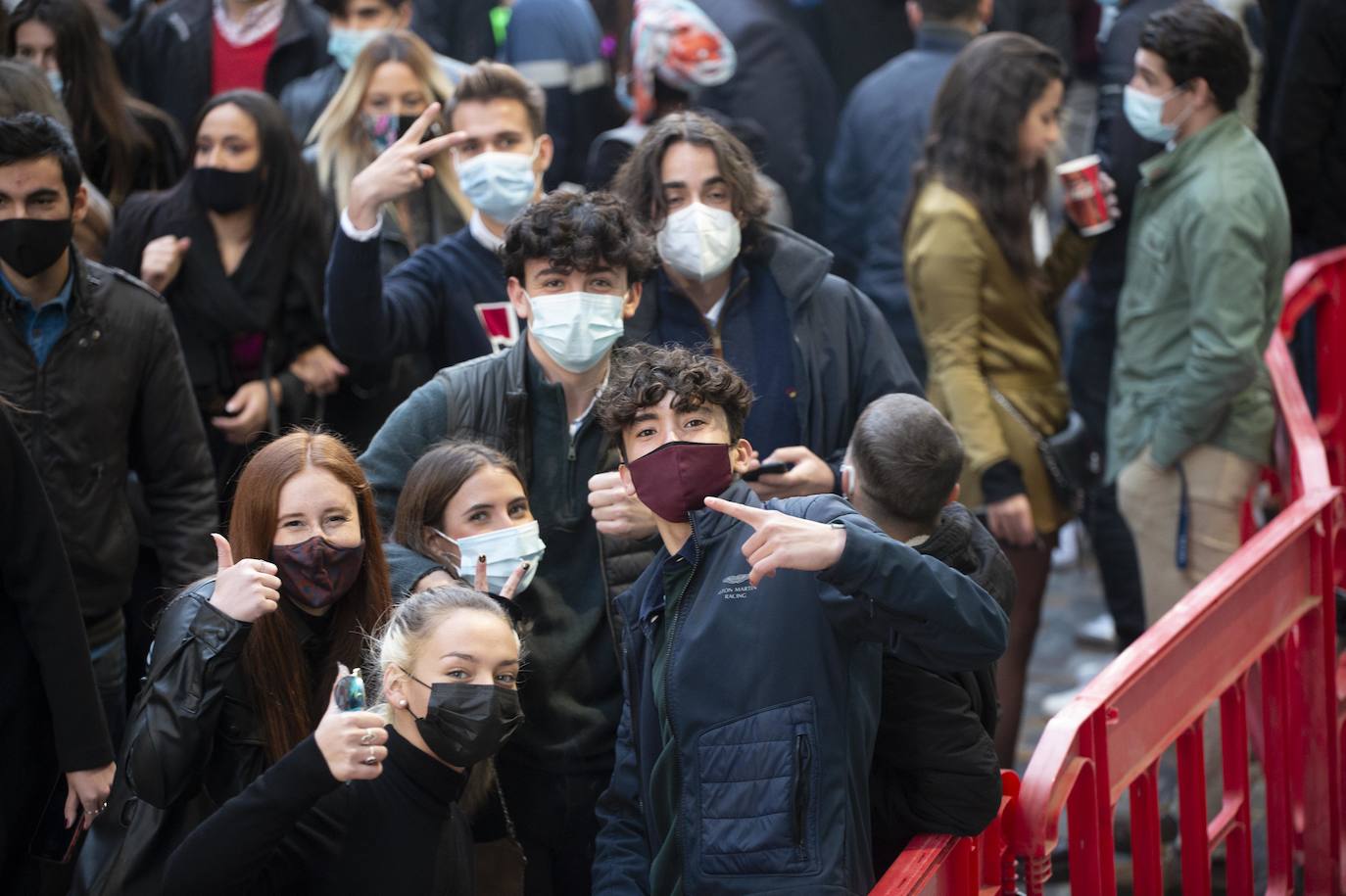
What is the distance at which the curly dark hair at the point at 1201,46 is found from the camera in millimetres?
5254

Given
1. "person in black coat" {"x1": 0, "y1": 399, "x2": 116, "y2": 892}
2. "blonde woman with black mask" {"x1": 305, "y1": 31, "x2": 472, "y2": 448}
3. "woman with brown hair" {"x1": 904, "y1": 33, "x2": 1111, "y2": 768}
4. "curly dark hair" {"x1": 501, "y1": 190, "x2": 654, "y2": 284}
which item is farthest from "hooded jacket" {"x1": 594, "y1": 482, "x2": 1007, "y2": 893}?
"blonde woman with black mask" {"x1": 305, "y1": 31, "x2": 472, "y2": 448}

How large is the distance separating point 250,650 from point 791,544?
108 centimetres

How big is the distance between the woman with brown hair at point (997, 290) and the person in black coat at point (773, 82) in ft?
5.25

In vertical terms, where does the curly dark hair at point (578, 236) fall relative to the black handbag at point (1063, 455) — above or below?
above

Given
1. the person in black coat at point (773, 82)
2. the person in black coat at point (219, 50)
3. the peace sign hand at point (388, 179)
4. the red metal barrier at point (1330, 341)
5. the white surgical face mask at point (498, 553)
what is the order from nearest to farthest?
1. the white surgical face mask at point (498, 553)
2. the peace sign hand at point (388, 179)
3. the red metal barrier at point (1330, 341)
4. the person in black coat at point (219, 50)
5. the person in black coat at point (773, 82)

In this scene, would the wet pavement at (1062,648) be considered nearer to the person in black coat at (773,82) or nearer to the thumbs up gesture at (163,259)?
the person in black coat at (773,82)

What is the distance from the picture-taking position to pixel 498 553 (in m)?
3.64

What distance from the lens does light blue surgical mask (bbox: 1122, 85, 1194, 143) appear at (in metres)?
5.33

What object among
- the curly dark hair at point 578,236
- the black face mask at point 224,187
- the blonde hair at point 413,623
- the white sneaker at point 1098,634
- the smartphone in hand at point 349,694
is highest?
the curly dark hair at point 578,236

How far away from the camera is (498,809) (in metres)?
3.66

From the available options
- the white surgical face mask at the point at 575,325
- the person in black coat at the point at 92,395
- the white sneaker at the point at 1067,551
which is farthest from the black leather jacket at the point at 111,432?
the white sneaker at the point at 1067,551

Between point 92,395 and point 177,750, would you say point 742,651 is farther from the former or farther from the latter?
point 92,395

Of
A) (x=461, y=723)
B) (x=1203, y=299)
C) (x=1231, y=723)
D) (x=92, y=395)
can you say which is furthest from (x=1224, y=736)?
(x=92, y=395)

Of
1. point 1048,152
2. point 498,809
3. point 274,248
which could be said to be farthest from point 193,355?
point 1048,152
